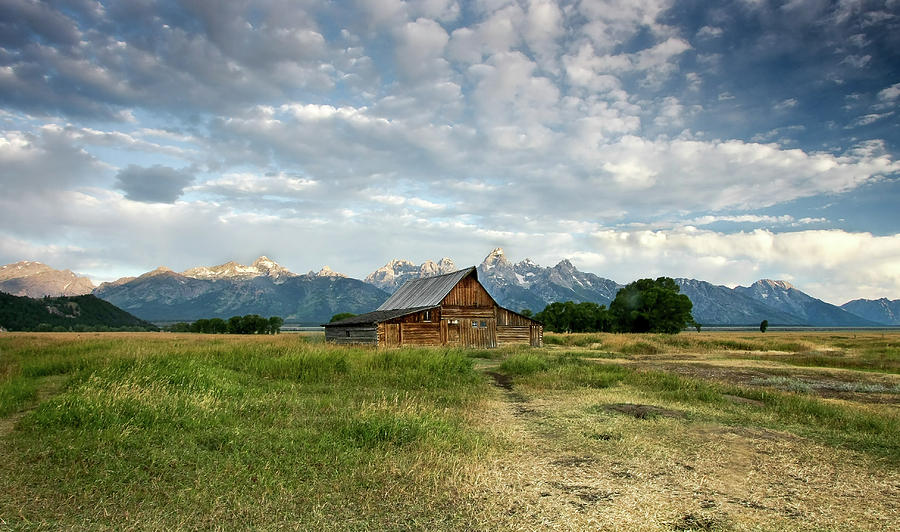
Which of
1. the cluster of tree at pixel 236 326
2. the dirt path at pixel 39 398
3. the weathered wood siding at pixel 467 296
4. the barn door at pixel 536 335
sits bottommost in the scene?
the cluster of tree at pixel 236 326

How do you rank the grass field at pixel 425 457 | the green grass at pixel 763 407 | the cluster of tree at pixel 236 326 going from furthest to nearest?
the cluster of tree at pixel 236 326
the green grass at pixel 763 407
the grass field at pixel 425 457

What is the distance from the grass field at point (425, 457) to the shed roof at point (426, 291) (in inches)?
1169

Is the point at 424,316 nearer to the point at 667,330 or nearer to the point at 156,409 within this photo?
the point at 156,409

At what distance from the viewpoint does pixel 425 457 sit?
24.8 ft

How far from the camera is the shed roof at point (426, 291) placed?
147 feet

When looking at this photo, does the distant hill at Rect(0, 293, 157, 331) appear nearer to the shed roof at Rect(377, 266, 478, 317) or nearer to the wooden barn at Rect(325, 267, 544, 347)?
the shed roof at Rect(377, 266, 478, 317)

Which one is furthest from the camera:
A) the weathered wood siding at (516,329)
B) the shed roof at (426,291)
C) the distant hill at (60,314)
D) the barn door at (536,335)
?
the distant hill at (60,314)

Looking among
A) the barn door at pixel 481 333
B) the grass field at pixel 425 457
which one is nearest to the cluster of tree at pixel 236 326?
the barn door at pixel 481 333

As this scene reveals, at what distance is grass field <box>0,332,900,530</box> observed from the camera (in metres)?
5.73

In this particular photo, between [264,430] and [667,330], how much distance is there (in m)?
76.3

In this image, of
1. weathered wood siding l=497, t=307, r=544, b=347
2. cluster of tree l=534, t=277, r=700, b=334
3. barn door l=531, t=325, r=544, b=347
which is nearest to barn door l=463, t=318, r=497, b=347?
weathered wood siding l=497, t=307, r=544, b=347

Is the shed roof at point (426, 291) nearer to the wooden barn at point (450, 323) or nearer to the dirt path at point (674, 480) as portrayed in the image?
the wooden barn at point (450, 323)

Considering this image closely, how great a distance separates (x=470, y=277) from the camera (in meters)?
45.5

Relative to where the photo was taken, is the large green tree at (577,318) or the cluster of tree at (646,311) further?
the large green tree at (577,318)
